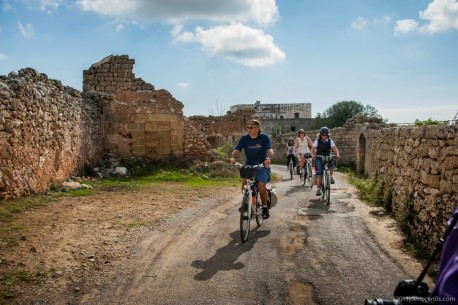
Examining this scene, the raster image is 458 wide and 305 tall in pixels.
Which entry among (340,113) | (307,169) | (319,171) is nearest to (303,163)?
(307,169)

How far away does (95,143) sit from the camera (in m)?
13.8

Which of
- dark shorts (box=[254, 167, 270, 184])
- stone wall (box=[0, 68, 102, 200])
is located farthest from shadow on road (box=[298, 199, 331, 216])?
stone wall (box=[0, 68, 102, 200])

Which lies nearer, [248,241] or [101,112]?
[248,241]

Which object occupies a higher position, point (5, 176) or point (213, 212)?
point (5, 176)

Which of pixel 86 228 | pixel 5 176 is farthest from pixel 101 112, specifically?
pixel 86 228

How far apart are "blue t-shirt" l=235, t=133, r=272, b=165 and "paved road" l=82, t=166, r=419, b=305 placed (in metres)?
1.19

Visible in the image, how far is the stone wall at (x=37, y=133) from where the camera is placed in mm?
7215

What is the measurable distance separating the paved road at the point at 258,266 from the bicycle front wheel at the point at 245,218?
0.49ft

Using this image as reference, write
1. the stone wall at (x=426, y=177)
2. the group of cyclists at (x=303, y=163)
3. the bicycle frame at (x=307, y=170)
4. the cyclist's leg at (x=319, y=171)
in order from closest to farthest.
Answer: the group of cyclists at (x=303, y=163) → the stone wall at (x=426, y=177) → the cyclist's leg at (x=319, y=171) → the bicycle frame at (x=307, y=170)

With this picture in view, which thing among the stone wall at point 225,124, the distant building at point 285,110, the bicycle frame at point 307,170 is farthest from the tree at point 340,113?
the bicycle frame at point 307,170

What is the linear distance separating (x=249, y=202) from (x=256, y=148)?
1038 millimetres

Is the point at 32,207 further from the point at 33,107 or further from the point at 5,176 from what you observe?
the point at 33,107

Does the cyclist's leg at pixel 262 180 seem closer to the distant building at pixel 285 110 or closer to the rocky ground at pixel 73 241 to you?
the rocky ground at pixel 73 241

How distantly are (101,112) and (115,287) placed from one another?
11.7 m
